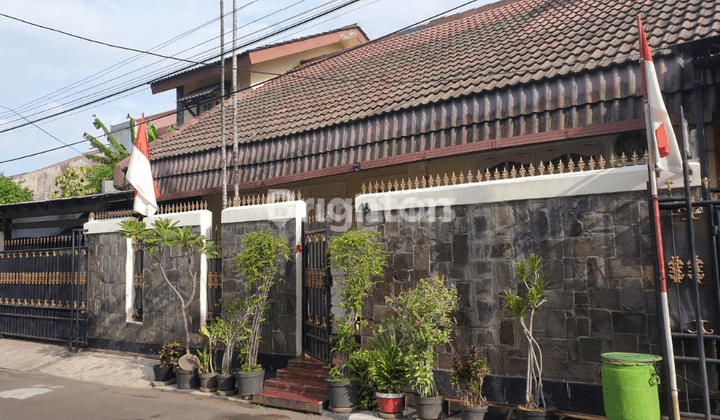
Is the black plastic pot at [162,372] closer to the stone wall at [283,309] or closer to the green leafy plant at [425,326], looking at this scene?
the stone wall at [283,309]

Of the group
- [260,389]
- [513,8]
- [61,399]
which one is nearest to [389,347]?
[260,389]

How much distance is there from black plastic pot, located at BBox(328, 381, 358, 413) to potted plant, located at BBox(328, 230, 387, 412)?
0.01 meters

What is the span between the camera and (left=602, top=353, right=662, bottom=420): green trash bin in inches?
218

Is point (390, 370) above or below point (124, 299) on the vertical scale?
below

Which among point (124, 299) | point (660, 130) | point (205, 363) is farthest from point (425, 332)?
point (124, 299)

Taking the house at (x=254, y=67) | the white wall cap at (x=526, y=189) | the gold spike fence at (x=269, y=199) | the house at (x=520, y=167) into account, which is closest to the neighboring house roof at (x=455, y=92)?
the house at (x=520, y=167)

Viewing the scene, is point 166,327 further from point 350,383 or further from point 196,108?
point 196,108

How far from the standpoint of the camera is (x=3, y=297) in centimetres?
1477

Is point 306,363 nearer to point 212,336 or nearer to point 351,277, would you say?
point 212,336

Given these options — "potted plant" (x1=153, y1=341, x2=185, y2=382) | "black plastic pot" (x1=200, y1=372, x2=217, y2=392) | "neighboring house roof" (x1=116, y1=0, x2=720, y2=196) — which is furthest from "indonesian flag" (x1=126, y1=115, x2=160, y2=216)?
"black plastic pot" (x1=200, y1=372, x2=217, y2=392)

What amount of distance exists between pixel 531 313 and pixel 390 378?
1.99 meters

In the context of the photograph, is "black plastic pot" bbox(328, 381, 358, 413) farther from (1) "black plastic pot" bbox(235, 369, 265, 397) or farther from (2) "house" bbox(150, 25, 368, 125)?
(2) "house" bbox(150, 25, 368, 125)

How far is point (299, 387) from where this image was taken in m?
8.34

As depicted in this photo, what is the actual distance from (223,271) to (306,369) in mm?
2631
